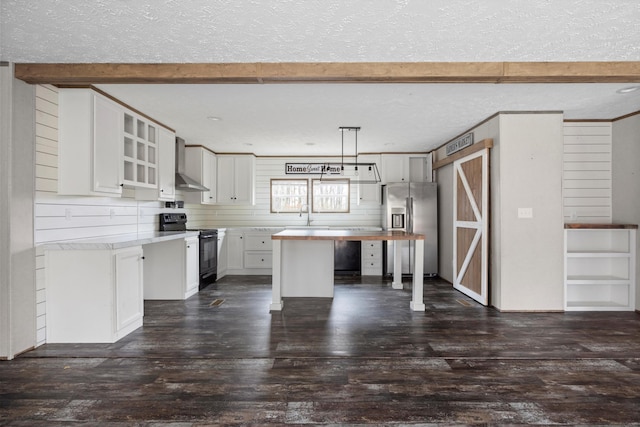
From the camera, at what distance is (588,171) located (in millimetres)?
4602

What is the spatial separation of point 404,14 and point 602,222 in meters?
4.28

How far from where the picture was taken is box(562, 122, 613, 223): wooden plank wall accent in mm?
4578

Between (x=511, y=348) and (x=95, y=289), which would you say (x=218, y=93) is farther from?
(x=511, y=348)

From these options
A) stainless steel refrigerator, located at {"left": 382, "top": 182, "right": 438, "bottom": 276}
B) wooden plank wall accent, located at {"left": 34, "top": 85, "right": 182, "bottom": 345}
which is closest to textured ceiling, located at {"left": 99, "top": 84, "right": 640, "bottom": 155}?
wooden plank wall accent, located at {"left": 34, "top": 85, "right": 182, "bottom": 345}

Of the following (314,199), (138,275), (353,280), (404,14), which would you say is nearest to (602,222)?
(353,280)

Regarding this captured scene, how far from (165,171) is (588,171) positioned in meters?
5.73

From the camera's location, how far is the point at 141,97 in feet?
12.2

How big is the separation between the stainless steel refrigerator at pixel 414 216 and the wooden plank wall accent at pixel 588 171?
2.11 m

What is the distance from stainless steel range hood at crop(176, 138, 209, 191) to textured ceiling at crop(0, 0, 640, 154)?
5.11 feet

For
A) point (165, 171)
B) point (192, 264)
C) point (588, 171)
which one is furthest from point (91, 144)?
point (588, 171)

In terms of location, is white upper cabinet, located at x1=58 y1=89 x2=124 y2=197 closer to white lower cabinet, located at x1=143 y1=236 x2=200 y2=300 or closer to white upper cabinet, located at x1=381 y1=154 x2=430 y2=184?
white lower cabinet, located at x1=143 y1=236 x2=200 y2=300

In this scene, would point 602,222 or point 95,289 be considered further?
point 602,222

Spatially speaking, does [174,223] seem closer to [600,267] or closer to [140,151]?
[140,151]

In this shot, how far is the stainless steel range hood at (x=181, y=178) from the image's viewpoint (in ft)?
17.3
